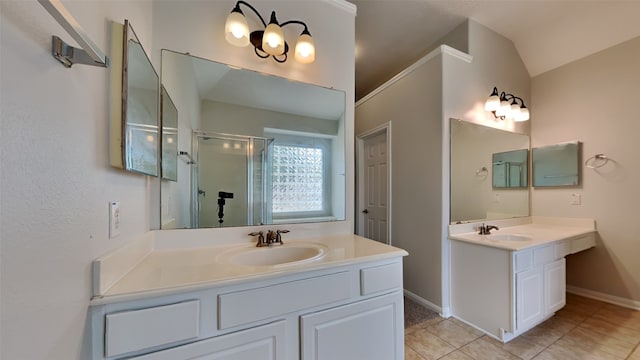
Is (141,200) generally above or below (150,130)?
below

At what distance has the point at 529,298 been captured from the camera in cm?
184

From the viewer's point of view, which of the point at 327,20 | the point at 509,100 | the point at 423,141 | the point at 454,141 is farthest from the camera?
the point at 509,100

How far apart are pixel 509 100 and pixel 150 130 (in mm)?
3424

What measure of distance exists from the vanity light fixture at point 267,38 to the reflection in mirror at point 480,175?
5.04 feet

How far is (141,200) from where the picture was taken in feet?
3.67

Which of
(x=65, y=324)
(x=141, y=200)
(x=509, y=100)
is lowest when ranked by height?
(x=65, y=324)

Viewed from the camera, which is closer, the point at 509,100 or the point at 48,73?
the point at 48,73

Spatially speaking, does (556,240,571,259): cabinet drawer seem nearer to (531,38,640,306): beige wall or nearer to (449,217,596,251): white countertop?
(449,217,596,251): white countertop

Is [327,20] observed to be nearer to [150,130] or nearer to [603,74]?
[150,130]

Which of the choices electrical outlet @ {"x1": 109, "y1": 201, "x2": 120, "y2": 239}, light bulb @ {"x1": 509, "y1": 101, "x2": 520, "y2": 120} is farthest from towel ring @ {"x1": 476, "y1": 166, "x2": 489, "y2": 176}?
electrical outlet @ {"x1": 109, "y1": 201, "x2": 120, "y2": 239}

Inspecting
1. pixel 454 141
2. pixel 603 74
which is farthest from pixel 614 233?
pixel 454 141

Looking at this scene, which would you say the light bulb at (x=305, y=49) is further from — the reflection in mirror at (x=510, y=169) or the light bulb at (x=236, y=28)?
the reflection in mirror at (x=510, y=169)

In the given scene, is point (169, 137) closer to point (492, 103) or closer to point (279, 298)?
point (279, 298)

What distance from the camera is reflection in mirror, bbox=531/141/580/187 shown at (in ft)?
8.54
